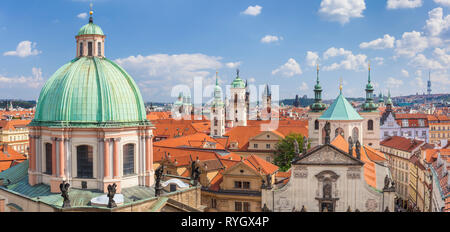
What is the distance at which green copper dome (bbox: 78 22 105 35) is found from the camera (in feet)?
103

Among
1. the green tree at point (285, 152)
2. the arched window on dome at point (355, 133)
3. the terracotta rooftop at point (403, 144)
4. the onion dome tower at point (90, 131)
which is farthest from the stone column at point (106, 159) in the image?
the terracotta rooftop at point (403, 144)

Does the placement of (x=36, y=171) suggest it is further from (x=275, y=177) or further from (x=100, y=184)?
(x=275, y=177)

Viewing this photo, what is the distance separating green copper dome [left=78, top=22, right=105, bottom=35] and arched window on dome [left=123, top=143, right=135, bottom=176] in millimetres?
9514

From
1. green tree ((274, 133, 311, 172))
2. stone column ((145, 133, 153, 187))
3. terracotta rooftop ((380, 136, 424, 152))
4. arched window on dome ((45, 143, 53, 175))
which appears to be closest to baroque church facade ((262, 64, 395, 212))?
stone column ((145, 133, 153, 187))

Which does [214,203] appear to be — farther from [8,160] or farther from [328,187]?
[8,160]

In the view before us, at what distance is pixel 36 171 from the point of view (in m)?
29.9

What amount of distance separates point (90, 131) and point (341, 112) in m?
39.7

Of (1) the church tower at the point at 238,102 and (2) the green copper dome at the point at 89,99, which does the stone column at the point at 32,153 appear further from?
(1) the church tower at the point at 238,102

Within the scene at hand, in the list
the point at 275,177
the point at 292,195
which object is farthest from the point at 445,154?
the point at 292,195

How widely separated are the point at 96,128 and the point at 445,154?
167 ft

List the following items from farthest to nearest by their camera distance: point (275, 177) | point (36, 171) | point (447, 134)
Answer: point (447, 134) → point (275, 177) → point (36, 171)

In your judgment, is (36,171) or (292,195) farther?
(292,195)

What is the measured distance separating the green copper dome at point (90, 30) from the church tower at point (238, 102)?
220ft
